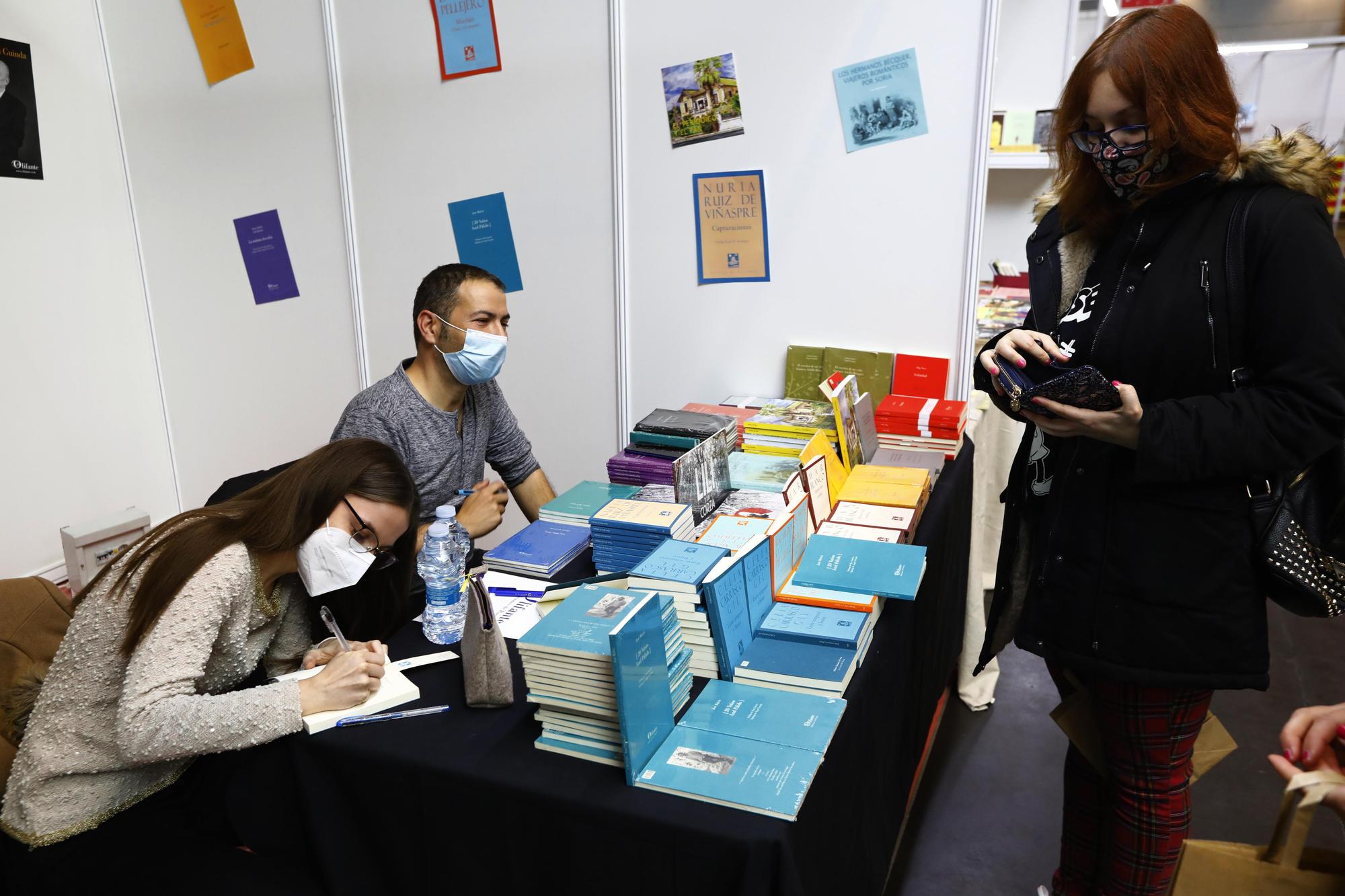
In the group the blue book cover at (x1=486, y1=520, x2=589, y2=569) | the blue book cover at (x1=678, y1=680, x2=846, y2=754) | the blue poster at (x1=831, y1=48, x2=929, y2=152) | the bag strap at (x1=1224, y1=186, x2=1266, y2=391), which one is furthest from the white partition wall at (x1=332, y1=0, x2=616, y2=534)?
the bag strap at (x1=1224, y1=186, x2=1266, y2=391)

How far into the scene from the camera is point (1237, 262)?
1339 millimetres

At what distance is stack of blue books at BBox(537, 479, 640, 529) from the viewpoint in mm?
2053

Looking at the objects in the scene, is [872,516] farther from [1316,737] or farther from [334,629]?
[334,629]

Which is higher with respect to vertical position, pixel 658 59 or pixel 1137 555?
pixel 658 59

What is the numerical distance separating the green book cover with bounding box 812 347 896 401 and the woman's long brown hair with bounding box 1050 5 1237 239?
1535 mm

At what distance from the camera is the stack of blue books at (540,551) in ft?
6.06

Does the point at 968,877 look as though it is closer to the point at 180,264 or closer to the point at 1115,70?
the point at 1115,70

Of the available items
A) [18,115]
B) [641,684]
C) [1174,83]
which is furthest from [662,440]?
[18,115]

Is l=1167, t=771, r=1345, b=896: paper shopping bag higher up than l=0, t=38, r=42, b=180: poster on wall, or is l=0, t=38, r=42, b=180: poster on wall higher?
l=0, t=38, r=42, b=180: poster on wall

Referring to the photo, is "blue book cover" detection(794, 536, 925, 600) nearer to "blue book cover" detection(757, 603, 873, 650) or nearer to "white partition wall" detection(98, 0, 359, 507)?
"blue book cover" detection(757, 603, 873, 650)

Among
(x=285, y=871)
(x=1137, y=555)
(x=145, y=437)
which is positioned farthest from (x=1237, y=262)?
(x=145, y=437)

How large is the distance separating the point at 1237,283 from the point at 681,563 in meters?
0.99

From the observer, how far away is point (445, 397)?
240 cm

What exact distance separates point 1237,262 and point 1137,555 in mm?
489
